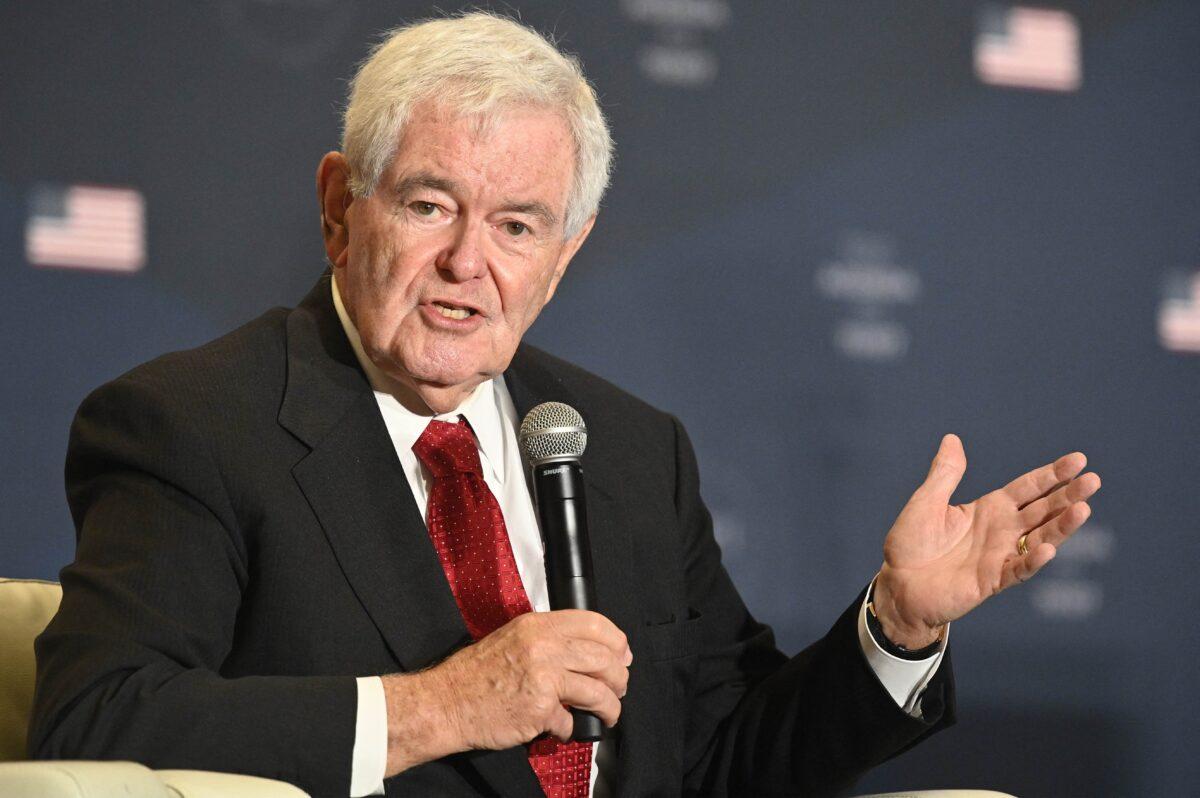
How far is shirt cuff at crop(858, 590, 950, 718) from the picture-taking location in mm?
1925

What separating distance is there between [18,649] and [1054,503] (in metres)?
1.35

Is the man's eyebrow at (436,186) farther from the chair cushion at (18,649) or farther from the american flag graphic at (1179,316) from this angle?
the american flag graphic at (1179,316)

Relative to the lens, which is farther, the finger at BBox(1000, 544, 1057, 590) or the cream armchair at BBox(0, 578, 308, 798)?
the finger at BBox(1000, 544, 1057, 590)

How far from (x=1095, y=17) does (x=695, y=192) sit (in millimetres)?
1161

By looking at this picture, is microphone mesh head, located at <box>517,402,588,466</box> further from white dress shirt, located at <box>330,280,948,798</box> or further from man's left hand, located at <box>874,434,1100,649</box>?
man's left hand, located at <box>874,434,1100,649</box>

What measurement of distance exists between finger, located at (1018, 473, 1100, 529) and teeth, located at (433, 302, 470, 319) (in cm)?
77

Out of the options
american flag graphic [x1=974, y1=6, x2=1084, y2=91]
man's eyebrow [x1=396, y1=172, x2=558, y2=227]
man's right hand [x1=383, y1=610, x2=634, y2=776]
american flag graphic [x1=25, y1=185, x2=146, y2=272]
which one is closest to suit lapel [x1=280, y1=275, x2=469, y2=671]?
man's right hand [x1=383, y1=610, x2=634, y2=776]

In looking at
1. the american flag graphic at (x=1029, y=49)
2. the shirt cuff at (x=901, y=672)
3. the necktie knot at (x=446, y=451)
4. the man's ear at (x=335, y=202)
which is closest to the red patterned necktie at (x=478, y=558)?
the necktie knot at (x=446, y=451)

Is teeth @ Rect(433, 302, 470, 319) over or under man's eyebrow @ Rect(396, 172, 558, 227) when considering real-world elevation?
under

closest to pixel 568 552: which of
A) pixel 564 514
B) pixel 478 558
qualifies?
pixel 564 514

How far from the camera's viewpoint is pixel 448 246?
73.0 inches

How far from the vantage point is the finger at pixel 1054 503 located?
1814 millimetres

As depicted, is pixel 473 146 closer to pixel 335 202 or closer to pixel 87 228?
pixel 335 202

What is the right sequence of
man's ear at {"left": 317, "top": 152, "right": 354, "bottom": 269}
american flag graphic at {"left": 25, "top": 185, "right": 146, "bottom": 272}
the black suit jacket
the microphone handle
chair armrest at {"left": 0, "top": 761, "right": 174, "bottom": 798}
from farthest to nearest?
american flag graphic at {"left": 25, "top": 185, "right": 146, "bottom": 272}
man's ear at {"left": 317, "top": 152, "right": 354, "bottom": 269}
the microphone handle
the black suit jacket
chair armrest at {"left": 0, "top": 761, "right": 174, "bottom": 798}
